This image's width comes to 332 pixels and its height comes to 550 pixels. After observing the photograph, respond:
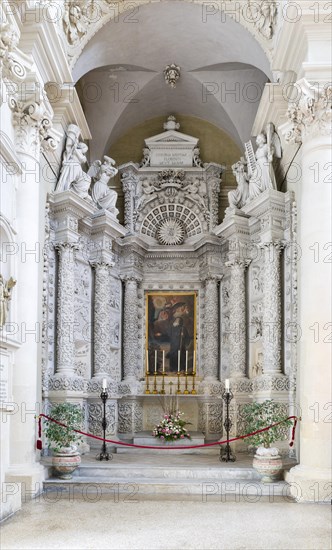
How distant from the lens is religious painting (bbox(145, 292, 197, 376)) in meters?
16.9

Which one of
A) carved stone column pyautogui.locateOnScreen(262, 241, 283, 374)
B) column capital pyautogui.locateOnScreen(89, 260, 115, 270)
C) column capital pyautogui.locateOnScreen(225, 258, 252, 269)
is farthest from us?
column capital pyautogui.locateOnScreen(89, 260, 115, 270)

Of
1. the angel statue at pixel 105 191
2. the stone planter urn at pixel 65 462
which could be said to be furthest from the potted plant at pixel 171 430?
the angel statue at pixel 105 191

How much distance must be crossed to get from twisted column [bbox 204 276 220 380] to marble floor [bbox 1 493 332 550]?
588 centimetres

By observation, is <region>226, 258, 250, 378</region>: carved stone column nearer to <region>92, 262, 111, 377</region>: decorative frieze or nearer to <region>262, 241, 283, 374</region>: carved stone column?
<region>262, 241, 283, 374</region>: carved stone column

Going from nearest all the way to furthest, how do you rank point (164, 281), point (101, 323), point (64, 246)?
point (64, 246), point (101, 323), point (164, 281)

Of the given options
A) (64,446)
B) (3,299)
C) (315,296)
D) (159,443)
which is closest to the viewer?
(3,299)

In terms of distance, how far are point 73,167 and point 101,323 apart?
348 cm

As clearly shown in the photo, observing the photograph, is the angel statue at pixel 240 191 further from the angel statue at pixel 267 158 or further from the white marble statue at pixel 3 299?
the white marble statue at pixel 3 299

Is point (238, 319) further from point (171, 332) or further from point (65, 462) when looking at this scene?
point (65, 462)

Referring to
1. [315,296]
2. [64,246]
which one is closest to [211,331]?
[64,246]

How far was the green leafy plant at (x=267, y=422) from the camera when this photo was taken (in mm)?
11523

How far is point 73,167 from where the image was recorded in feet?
46.4

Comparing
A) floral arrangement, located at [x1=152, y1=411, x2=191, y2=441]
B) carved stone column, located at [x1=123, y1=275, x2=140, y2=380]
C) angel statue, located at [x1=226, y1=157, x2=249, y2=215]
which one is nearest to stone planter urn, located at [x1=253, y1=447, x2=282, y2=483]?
floral arrangement, located at [x1=152, y1=411, x2=191, y2=441]

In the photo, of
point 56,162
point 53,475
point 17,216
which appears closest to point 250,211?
point 56,162
